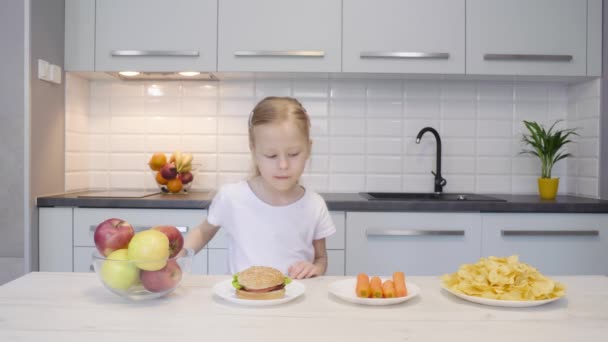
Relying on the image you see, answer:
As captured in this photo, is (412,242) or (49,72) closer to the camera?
(412,242)

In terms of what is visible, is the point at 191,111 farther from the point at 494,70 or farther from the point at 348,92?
the point at 494,70

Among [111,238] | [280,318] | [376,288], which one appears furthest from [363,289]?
[111,238]

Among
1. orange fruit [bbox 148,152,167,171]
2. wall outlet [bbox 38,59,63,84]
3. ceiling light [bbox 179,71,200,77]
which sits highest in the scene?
ceiling light [bbox 179,71,200,77]

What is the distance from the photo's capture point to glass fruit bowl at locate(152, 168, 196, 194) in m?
2.51

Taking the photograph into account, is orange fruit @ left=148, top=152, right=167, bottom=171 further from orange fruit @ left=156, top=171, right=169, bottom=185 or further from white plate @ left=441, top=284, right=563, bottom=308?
white plate @ left=441, top=284, right=563, bottom=308

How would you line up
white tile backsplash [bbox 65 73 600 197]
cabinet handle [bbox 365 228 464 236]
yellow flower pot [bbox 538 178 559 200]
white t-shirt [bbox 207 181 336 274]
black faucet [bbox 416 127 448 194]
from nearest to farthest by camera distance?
white t-shirt [bbox 207 181 336 274] → cabinet handle [bbox 365 228 464 236] → yellow flower pot [bbox 538 178 559 200] → black faucet [bbox 416 127 448 194] → white tile backsplash [bbox 65 73 600 197]

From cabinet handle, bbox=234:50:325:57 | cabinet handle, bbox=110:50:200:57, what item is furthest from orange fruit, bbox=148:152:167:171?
cabinet handle, bbox=234:50:325:57

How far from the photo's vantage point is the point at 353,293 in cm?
100

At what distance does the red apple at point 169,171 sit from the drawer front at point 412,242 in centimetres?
91

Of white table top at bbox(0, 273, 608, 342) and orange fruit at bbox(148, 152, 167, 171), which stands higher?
orange fruit at bbox(148, 152, 167, 171)

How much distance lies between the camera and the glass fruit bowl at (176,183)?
2.51 metres

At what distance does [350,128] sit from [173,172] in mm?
951

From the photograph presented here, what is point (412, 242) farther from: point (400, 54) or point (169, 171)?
point (169, 171)

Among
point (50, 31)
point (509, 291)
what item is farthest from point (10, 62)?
point (509, 291)
